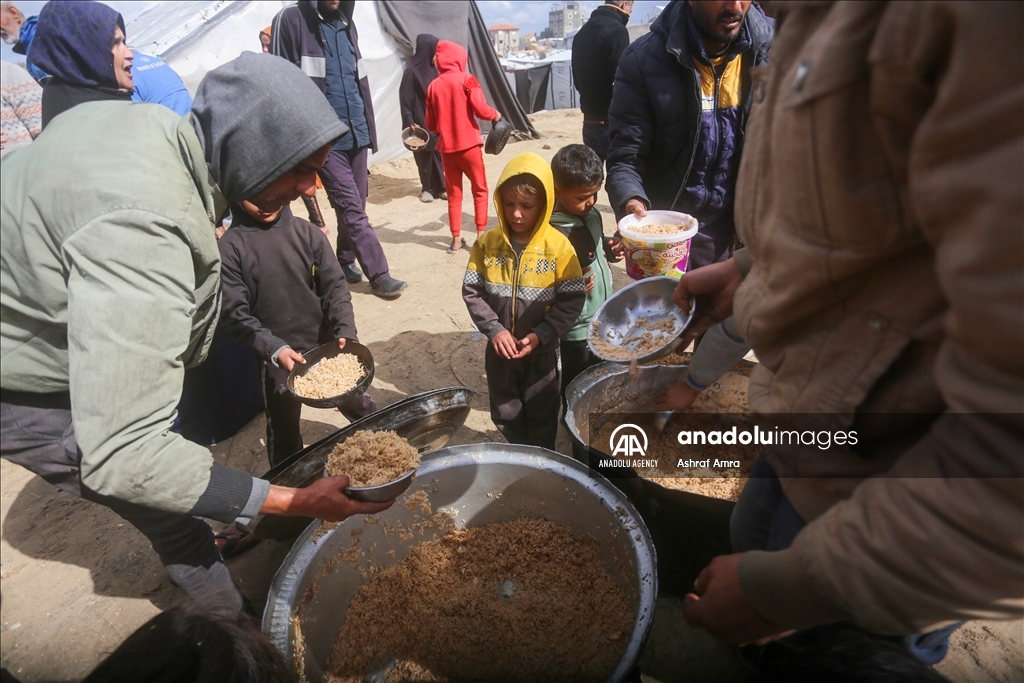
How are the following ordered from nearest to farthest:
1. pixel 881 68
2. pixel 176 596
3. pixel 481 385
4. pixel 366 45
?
1. pixel 881 68
2. pixel 176 596
3. pixel 481 385
4. pixel 366 45

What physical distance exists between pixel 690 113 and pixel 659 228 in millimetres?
640

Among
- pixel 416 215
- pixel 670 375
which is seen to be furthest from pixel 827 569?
pixel 416 215

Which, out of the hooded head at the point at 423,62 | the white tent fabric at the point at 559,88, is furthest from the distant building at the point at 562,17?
the hooded head at the point at 423,62

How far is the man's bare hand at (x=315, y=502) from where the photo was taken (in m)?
1.64

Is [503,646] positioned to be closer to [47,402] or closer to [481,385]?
[47,402]

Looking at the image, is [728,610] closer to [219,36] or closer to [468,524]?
[468,524]

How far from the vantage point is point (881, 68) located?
2.42 ft

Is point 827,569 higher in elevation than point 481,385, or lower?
higher

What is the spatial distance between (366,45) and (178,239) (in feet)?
31.9

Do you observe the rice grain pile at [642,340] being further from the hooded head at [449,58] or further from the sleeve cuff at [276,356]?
the hooded head at [449,58]

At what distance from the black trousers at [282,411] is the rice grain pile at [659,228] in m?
1.76

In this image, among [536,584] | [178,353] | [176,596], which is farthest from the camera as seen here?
[176,596]

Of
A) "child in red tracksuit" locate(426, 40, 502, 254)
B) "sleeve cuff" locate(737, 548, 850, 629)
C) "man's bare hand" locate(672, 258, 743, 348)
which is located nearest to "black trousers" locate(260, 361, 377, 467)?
"man's bare hand" locate(672, 258, 743, 348)

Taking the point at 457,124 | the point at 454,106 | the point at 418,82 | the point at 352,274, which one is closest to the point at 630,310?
the point at 352,274
